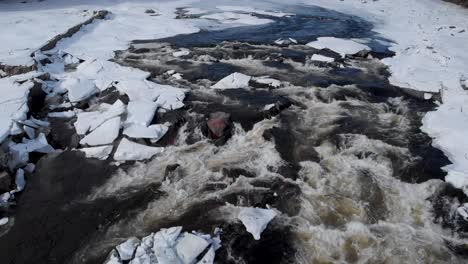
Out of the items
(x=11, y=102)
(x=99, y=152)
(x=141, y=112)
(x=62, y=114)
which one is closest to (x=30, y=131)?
(x=62, y=114)

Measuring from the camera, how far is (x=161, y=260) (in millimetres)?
4668

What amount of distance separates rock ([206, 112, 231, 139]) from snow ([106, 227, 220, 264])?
256 centimetres

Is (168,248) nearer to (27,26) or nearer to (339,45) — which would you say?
(339,45)

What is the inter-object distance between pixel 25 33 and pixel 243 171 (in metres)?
10.4

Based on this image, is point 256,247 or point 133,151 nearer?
point 256,247

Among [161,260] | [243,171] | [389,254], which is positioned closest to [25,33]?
[243,171]

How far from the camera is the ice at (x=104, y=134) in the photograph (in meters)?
7.32

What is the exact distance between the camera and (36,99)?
857 cm

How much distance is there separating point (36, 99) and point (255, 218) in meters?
5.97

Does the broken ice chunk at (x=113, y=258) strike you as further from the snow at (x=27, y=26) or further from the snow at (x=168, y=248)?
the snow at (x=27, y=26)

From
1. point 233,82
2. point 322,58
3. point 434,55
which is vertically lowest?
point 233,82

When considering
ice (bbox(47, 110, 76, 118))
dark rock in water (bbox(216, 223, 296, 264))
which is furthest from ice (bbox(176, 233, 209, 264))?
ice (bbox(47, 110, 76, 118))

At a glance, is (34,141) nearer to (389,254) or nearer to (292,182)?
(292,182)

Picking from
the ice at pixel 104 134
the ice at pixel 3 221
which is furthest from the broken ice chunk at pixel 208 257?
the ice at pixel 104 134
